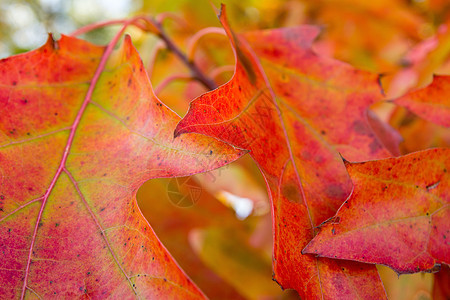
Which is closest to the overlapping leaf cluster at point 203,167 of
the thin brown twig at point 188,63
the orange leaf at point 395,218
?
the orange leaf at point 395,218

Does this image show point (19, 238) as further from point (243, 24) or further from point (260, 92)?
point (243, 24)

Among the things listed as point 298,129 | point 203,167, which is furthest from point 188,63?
point 203,167

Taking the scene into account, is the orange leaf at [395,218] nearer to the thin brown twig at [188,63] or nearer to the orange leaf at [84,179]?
the orange leaf at [84,179]

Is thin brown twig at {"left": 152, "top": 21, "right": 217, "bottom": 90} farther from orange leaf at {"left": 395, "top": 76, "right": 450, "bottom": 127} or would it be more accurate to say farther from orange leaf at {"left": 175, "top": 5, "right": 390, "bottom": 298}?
orange leaf at {"left": 395, "top": 76, "right": 450, "bottom": 127}

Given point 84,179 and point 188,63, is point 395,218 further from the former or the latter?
point 188,63

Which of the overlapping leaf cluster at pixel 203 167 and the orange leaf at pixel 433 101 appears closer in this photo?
the overlapping leaf cluster at pixel 203 167

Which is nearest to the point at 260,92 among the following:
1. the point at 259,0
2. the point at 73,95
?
the point at 73,95
